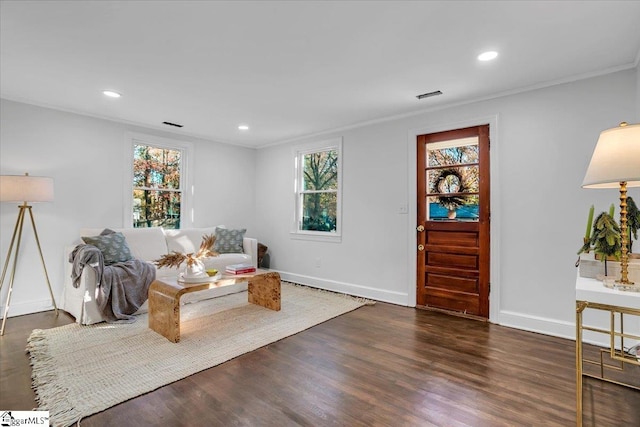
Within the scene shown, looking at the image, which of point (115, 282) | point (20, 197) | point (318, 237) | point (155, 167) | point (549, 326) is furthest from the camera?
point (318, 237)

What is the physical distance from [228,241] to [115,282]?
1.71 meters

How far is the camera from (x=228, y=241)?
4.79m

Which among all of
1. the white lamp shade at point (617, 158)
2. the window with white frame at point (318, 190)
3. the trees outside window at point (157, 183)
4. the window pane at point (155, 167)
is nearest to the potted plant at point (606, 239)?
the white lamp shade at point (617, 158)

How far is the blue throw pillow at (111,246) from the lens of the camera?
3469 mm

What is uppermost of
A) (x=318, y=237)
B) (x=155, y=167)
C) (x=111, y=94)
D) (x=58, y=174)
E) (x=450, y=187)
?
(x=111, y=94)

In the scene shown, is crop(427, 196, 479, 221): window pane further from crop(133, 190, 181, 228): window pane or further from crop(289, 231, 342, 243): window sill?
crop(133, 190, 181, 228): window pane

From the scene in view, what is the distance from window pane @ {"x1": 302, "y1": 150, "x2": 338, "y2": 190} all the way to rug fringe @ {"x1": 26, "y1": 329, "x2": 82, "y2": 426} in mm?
3639

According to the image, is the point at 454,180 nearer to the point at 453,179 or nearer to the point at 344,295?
the point at 453,179

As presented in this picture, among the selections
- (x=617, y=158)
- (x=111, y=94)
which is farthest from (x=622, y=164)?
(x=111, y=94)

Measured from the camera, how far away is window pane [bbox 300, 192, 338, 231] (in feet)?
16.0

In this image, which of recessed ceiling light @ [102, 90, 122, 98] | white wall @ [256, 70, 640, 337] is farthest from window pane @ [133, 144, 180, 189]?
white wall @ [256, 70, 640, 337]

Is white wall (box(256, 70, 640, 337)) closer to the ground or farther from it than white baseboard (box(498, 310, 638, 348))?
farther from it

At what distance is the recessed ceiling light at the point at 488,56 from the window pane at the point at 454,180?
124 cm

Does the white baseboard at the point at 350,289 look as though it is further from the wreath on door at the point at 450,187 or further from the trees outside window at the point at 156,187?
the trees outside window at the point at 156,187
